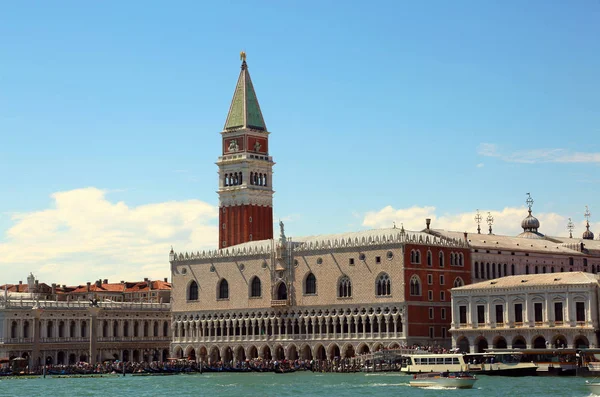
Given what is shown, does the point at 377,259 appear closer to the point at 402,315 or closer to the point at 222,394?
the point at 402,315

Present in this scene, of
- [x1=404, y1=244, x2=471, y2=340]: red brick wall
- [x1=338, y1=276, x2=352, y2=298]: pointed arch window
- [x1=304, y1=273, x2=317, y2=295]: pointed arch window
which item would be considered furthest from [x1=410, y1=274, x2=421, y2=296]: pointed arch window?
[x1=304, y1=273, x2=317, y2=295]: pointed arch window

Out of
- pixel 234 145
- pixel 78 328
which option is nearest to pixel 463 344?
pixel 234 145

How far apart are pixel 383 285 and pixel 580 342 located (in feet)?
66.4

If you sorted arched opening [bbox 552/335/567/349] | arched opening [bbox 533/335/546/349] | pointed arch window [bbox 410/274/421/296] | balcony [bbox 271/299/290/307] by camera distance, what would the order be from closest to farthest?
arched opening [bbox 552/335/567/349] < arched opening [bbox 533/335/546/349] < pointed arch window [bbox 410/274/421/296] < balcony [bbox 271/299/290/307]

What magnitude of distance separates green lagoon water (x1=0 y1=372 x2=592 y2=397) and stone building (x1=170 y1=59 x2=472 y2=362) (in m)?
8.97

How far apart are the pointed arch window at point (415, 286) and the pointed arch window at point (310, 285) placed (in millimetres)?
10943

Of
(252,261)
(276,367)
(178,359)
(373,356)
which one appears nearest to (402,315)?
(373,356)

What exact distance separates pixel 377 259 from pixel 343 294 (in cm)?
522

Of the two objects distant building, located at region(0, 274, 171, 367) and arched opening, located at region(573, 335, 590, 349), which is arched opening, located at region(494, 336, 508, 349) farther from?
distant building, located at region(0, 274, 171, 367)

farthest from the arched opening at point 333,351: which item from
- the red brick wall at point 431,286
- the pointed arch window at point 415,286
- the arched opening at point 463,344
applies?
the arched opening at point 463,344

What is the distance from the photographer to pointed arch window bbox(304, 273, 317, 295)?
119 meters

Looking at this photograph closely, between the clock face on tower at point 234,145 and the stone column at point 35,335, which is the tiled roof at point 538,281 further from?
the stone column at point 35,335

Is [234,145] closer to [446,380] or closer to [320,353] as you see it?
[320,353]

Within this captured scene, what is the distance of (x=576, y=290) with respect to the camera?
10019 centimetres
